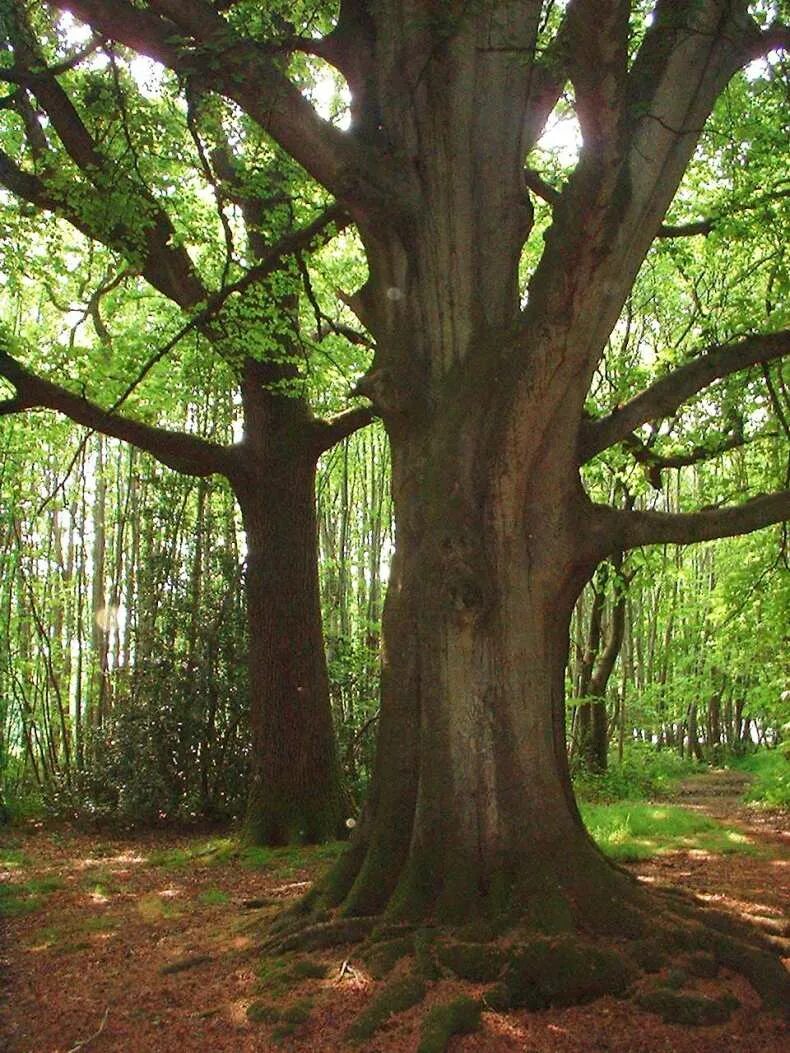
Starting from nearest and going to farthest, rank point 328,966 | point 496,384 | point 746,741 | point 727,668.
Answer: point 328,966
point 496,384
point 727,668
point 746,741

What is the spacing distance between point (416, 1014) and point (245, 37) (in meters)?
5.04

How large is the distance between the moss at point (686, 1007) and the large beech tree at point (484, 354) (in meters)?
0.53

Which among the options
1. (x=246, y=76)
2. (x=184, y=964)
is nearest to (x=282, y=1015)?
(x=184, y=964)

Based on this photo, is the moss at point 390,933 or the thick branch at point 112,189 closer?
the moss at point 390,933

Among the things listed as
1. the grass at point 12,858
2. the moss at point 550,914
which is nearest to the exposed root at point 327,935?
the moss at point 550,914

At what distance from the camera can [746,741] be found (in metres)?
31.1

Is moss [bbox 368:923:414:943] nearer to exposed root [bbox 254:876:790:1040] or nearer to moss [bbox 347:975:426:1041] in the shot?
exposed root [bbox 254:876:790:1040]

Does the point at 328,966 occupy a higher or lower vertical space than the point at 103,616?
lower

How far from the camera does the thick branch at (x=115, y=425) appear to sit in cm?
831

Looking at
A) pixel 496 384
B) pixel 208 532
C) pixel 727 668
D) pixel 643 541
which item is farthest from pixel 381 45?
pixel 727 668

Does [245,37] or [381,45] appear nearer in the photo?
[245,37]

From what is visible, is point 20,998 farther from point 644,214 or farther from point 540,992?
point 644,214

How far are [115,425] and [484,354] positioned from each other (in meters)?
4.85

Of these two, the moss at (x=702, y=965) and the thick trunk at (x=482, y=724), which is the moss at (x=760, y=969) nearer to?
the moss at (x=702, y=965)
